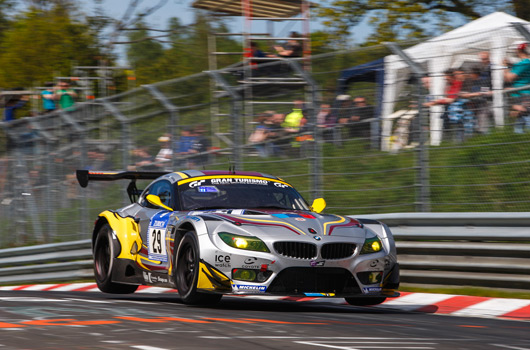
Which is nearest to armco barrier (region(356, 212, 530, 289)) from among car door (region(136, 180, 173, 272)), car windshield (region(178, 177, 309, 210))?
car windshield (region(178, 177, 309, 210))

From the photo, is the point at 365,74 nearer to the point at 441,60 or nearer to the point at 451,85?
the point at 441,60

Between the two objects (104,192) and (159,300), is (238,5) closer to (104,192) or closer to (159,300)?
(104,192)

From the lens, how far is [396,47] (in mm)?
10812

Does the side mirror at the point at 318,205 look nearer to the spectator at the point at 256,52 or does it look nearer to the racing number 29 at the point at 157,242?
the racing number 29 at the point at 157,242

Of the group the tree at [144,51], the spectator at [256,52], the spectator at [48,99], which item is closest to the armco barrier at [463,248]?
the spectator at [256,52]

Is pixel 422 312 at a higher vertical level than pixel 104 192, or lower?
lower

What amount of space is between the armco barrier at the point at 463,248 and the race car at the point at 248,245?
1.07m

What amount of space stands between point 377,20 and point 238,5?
29.0 ft

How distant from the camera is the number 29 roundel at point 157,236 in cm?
913

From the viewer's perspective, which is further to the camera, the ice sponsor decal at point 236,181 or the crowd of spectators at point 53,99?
the crowd of spectators at point 53,99

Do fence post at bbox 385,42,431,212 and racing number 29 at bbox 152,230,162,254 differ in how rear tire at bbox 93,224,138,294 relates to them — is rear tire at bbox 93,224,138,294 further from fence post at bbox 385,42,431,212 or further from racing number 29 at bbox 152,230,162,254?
fence post at bbox 385,42,431,212

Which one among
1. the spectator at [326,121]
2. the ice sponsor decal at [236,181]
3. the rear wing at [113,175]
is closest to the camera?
the ice sponsor decal at [236,181]

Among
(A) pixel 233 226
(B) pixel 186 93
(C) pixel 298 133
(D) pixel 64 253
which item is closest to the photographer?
(A) pixel 233 226

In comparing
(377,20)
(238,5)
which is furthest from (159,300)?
(377,20)
